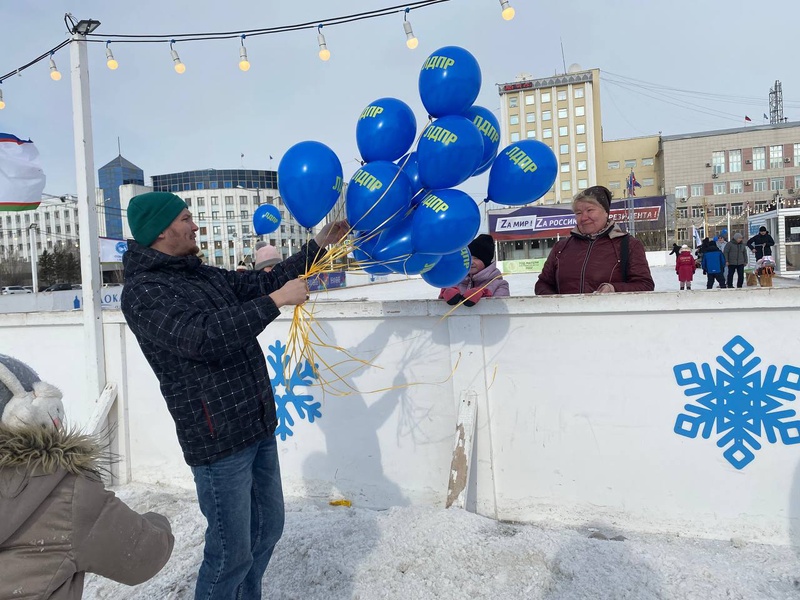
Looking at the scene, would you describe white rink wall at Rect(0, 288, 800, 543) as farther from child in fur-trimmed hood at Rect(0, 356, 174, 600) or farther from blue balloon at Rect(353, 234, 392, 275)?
child in fur-trimmed hood at Rect(0, 356, 174, 600)

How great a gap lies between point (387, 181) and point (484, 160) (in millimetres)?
585

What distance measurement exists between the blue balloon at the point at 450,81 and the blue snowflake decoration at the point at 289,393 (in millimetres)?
1773

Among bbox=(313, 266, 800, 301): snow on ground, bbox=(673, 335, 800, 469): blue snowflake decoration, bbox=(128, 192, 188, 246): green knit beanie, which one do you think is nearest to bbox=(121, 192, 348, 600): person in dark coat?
bbox=(128, 192, 188, 246): green knit beanie

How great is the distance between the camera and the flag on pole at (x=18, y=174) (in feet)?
14.8

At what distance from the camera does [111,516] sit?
4.43ft

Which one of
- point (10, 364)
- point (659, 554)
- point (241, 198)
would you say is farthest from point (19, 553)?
point (241, 198)

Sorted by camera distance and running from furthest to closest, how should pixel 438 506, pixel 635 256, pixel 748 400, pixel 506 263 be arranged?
pixel 506 263, pixel 438 506, pixel 635 256, pixel 748 400

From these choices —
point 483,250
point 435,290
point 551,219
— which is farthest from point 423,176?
point 551,219

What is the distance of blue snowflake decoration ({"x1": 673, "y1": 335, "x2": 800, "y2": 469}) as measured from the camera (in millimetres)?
2688

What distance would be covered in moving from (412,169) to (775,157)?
71.2 m

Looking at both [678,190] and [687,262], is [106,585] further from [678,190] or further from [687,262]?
[678,190]

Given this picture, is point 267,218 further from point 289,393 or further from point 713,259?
point 713,259

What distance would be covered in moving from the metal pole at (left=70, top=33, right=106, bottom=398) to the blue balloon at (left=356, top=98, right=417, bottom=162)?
2.37 m

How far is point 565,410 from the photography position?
303 cm
